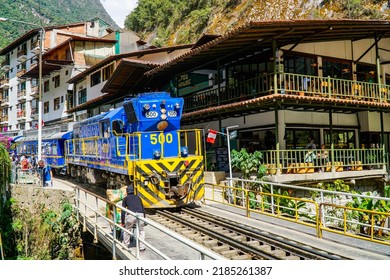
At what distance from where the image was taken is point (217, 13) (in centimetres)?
4531

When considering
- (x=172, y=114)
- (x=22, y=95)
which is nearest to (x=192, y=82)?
(x=172, y=114)

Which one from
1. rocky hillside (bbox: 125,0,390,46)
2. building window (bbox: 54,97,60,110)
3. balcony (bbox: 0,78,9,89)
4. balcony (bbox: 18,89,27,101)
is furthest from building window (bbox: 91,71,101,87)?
balcony (bbox: 0,78,9,89)

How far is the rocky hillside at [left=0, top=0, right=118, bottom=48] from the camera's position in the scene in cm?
1312

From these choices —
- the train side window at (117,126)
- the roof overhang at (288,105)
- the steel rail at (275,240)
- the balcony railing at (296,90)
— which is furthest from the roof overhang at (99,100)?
the steel rail at (275,240)

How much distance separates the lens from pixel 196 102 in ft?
66.4

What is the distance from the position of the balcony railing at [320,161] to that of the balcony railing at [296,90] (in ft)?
8.14

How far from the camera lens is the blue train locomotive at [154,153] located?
444 inches

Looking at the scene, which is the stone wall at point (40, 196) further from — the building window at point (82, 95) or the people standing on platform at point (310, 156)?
the building window at point (82, 95)

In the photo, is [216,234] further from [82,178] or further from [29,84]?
[29,84]

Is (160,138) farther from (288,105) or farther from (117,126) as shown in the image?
(288,105)

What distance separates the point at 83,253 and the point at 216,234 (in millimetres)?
5158

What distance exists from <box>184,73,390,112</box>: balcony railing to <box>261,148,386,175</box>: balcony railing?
97.7 inches

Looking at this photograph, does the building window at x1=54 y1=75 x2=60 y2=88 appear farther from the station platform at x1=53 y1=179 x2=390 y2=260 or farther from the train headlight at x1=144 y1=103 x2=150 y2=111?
the station platform at x1=53 y1=179 x2=390 y2=260
